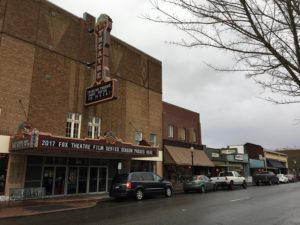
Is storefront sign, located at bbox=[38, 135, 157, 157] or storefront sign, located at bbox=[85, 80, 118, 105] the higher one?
storefront sign, located at bbox=[85, 80, 118, 105]

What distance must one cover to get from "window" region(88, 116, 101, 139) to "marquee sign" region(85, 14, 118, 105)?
1.70 meters

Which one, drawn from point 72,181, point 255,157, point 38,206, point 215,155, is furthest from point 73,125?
point 255,157

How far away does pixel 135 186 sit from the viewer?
20734mm

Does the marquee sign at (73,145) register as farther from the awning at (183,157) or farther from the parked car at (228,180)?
the parked car at (228,180)

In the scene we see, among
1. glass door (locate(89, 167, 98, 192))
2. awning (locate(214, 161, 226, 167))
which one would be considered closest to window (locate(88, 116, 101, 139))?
glass door (locate(89, 167, 98, 192))

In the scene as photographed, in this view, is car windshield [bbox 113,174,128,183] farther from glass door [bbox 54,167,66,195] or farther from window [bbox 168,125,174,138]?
window [bbox 168,125,174,138]

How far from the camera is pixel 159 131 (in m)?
33.3

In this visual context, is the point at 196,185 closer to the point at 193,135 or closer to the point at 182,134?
the point at 182,134

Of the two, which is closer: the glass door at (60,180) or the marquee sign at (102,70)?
the glass door at (60,180)

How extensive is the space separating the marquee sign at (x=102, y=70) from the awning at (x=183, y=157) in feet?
36.5

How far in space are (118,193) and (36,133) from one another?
19.7 ft

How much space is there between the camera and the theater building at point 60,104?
20.3 metres

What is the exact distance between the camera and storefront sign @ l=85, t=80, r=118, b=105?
22.7m

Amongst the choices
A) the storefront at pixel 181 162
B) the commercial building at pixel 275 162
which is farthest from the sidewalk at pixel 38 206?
the commercial building at pixel 275 162
